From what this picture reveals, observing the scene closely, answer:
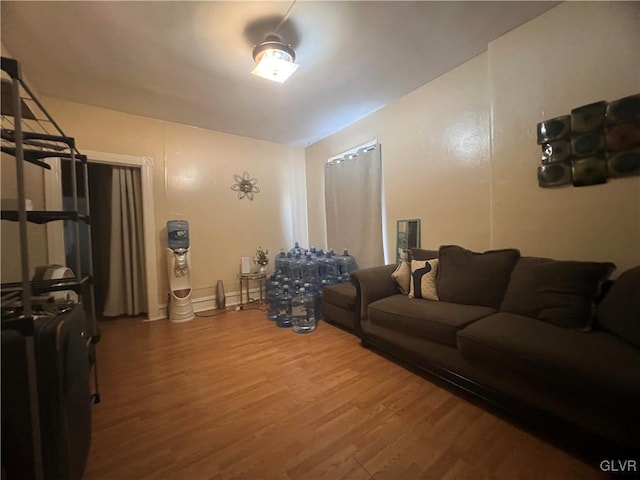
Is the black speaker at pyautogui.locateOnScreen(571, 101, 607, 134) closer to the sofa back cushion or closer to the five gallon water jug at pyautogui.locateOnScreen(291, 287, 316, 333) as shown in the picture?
the sofa back cushion

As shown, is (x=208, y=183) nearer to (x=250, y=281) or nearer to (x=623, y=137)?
(x=250, y=281)

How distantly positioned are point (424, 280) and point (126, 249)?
12.2 feet

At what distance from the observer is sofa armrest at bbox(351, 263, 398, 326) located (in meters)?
2.32

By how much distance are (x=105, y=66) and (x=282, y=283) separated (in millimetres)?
2762

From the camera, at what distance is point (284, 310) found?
10.3ft

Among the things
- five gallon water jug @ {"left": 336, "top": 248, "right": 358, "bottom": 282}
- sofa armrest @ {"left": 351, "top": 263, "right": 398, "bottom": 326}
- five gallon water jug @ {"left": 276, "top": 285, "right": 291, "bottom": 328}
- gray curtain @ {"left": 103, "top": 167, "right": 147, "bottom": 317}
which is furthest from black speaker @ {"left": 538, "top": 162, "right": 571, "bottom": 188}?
gray curtain @ {"left": 103, "top": 167, "right": 147, "bottom": 317}

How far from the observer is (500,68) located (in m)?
2.05

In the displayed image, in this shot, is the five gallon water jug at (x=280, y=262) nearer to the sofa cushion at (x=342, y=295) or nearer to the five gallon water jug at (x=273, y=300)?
the five gallon water jug at (x=273, y=300)

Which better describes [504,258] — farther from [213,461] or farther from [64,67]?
[64,67]

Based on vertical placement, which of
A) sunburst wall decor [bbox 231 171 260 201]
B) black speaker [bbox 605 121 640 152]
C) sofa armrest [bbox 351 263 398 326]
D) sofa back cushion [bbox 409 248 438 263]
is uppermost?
sunburst wall decor [bbox 231 171 260 201]

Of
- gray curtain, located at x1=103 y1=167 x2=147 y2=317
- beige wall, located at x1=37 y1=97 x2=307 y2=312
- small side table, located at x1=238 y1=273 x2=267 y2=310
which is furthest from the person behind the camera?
small side table, located at x1=238 y1=273 x2=267 y2=310

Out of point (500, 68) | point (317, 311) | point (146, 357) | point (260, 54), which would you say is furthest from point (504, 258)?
point (146, 357)

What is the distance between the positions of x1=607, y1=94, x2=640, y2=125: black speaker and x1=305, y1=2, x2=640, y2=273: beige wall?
0.20 feet

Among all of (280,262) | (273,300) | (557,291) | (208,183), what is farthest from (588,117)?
(208,183)
